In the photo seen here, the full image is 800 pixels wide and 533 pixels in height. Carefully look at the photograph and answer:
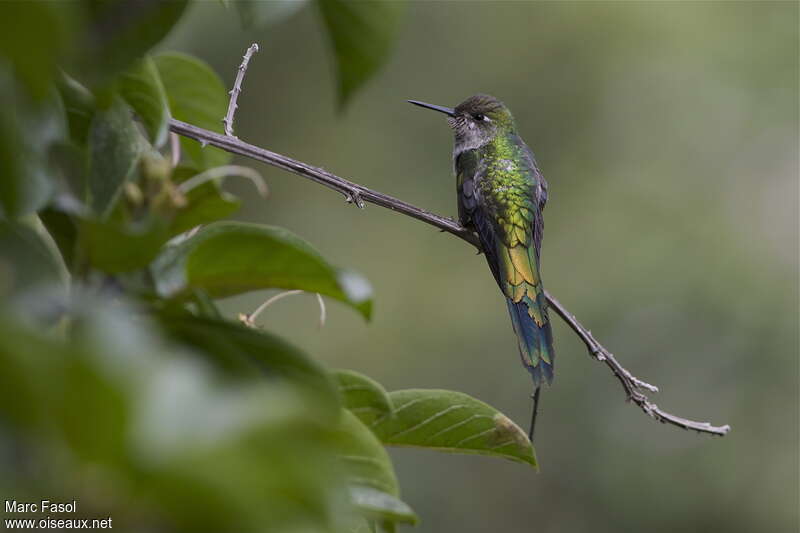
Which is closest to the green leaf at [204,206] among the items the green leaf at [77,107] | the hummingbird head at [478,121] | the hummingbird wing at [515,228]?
the green leaf at [77,107]

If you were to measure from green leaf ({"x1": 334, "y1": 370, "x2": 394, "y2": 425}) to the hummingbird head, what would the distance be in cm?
340

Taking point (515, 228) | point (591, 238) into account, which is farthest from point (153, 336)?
point (591, 238)

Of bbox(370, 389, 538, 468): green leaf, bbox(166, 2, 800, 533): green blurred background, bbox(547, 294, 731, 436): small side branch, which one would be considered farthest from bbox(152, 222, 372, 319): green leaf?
bbox(166, 2, 800, 533): green blurred background

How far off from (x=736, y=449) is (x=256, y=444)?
728 centimetres

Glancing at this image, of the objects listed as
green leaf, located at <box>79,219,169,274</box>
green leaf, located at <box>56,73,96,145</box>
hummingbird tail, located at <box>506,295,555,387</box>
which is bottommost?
green leaf, located at <box>79,219,169,274</box>

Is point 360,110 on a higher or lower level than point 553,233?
higher

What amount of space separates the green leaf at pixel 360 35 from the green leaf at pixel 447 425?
0.56 m

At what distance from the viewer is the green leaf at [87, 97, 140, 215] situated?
110 centimetres

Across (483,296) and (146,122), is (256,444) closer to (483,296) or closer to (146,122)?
(146,122)

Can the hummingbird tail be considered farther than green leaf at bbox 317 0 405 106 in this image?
Yes

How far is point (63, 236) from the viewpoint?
1.04 metres

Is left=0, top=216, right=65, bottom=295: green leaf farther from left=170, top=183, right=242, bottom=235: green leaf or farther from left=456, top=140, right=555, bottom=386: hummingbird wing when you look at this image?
left=456, top=140, right=555, bottom=386: hummingbird wing

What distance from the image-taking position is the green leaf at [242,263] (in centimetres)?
96

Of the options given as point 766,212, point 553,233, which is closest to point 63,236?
point 766,212
